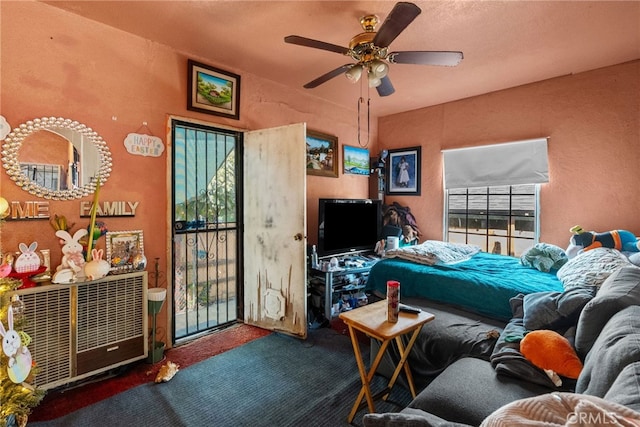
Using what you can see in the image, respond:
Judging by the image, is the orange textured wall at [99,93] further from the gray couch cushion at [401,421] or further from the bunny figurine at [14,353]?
the gray couch cushion at [401,421]

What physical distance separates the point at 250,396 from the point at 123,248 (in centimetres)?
149

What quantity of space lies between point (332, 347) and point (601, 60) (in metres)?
3.68

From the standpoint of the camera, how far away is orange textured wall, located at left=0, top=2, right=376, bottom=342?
194 cm

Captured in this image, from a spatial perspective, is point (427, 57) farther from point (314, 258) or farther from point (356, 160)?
point (356, 160)

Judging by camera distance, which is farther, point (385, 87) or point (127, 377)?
point (385, 87)

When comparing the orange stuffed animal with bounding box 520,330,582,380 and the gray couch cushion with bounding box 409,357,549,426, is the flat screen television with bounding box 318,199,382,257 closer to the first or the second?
the gray couch cushion with bounding box 409,357,549,426

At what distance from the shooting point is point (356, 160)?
438 cm

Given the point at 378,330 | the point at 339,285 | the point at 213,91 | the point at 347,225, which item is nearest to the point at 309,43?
the point at 213,91

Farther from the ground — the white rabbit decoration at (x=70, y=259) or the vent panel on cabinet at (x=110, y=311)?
the white rabbit decoration at (x=70, y=259)

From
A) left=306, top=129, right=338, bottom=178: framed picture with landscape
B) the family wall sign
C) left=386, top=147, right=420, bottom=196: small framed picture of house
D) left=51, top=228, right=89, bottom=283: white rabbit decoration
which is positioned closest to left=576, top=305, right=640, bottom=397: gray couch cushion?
left=51, top=228, right=89, bottom=283: white rabbit decoration

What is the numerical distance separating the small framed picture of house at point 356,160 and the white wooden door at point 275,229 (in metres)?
1.52

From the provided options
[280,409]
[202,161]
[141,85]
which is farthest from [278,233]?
[141,85]

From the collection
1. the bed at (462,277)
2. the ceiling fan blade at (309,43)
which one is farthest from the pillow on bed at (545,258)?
the ceiling fan blade at (309,43)

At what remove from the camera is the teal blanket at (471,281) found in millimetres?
2230
